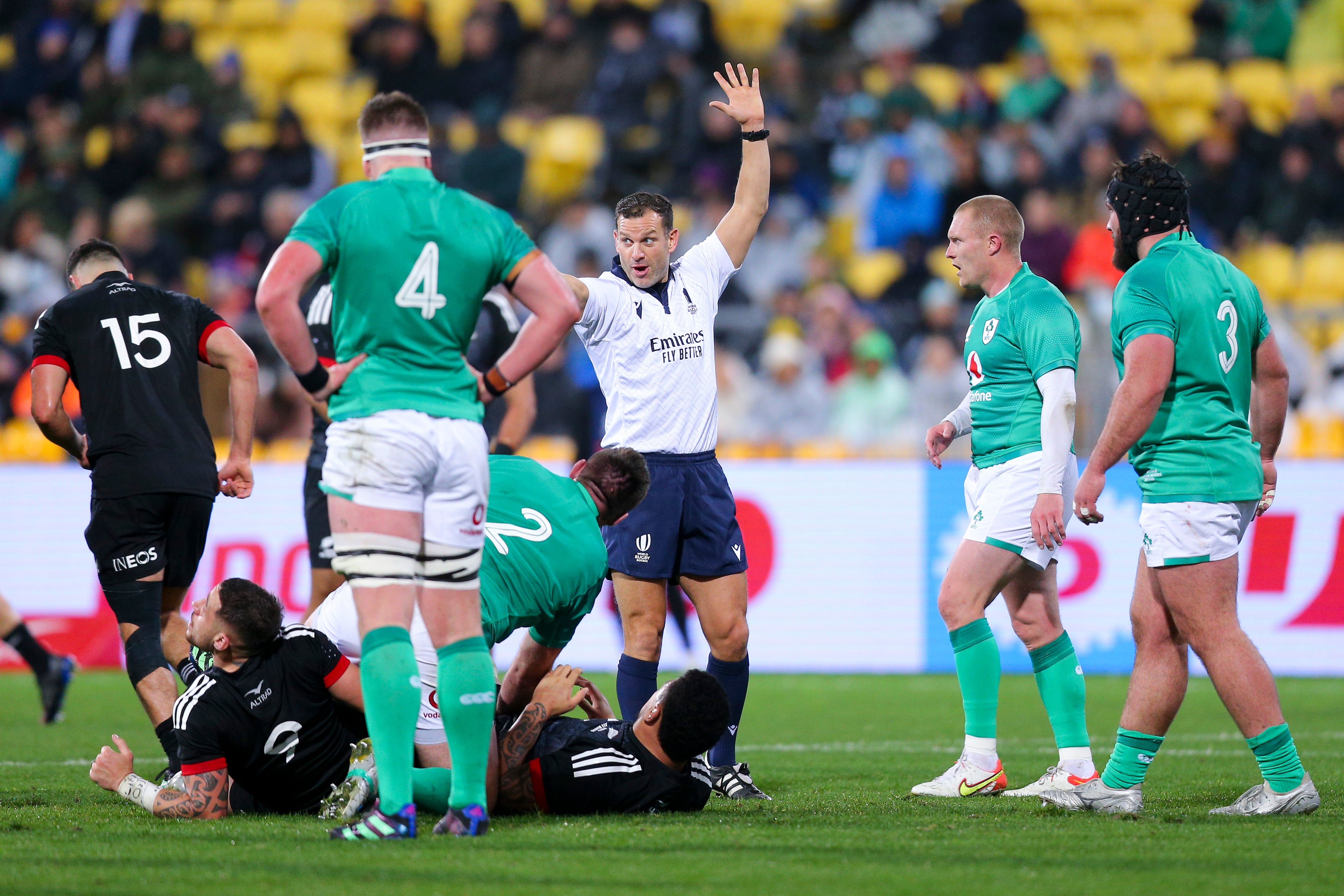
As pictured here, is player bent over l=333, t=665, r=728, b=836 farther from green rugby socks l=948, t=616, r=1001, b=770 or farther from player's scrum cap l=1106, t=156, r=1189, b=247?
player's scrum cap l=1106, t=156, r=1189, b=247

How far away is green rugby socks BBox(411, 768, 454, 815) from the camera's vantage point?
5527mm

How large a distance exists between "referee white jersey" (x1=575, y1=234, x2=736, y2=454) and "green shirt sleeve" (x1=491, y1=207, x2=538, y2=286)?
1483 mm

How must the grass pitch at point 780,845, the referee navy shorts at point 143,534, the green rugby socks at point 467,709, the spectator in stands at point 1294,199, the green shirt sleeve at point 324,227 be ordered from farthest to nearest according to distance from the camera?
the spectator in stands at point 1294,199
the referee navy shorts at point 143,534
the green rugby socks at point 467,709
the green shirt sleeve at point 324,227
the grass pitch at point 780,845

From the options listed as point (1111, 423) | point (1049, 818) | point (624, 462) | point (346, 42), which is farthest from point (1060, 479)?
point (346, 42)

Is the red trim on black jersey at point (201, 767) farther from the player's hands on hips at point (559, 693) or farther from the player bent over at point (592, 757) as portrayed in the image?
the player's hands on hips at point (559, 693)

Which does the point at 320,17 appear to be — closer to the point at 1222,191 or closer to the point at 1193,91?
the point at 1193,91

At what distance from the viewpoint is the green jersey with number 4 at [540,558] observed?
589 centimetres

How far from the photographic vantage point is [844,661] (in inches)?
473

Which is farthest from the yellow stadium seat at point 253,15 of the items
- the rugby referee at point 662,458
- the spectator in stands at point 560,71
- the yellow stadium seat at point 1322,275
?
the rugby referee at point 662,458

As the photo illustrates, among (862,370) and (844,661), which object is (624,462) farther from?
(862,370)

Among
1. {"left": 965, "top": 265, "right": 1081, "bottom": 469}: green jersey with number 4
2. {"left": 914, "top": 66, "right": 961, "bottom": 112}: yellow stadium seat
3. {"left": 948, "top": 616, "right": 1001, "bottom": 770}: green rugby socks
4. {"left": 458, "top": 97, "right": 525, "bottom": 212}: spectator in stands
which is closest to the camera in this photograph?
{"left": 965, "top": 265, "right": 1081, "bottom": 469}: green jersey with number 4

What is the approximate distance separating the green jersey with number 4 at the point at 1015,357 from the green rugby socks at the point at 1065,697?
33.1 inches

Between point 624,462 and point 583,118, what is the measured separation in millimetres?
13287

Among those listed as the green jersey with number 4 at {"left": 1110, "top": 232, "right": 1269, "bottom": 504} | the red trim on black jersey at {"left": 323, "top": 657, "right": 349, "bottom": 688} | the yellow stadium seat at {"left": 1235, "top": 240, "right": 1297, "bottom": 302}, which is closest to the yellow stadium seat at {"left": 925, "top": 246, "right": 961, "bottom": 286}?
the yellow stadium seat at {"left": 1235, "top": 240, "right": 1297, "bottom": 302}
